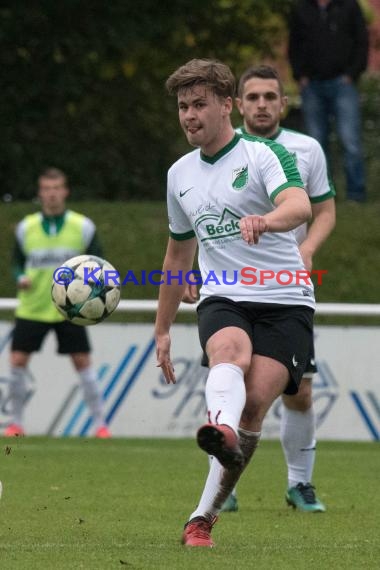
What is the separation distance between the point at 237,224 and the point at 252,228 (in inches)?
27.2

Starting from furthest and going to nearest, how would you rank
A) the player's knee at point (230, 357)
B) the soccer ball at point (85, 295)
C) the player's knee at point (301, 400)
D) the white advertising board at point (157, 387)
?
1. the white advertising board at point (157, 387)
2. the player's knee at point (301, 400)
3. the soccer ball at point (85, 295)
4. the player's knee at point (230, 357)

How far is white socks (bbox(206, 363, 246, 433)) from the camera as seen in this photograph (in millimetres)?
6363

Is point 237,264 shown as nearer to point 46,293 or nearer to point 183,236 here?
point 183,236

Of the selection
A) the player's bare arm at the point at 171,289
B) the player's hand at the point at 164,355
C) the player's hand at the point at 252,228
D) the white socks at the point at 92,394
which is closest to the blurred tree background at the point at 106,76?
the white socks at the point at 92,394

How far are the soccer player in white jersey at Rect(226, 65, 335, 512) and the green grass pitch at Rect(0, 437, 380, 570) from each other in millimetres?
222

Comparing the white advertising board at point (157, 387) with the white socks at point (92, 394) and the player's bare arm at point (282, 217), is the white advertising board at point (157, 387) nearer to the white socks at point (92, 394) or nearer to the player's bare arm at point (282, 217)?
the white socks at point (92, 394)

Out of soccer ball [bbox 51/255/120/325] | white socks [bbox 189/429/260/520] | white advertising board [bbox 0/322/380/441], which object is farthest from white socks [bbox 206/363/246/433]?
white advertising board [bbox 0/322/380/441]

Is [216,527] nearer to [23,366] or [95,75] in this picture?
[23,366]

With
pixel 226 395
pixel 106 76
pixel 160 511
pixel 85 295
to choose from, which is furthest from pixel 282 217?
pixel 106 76

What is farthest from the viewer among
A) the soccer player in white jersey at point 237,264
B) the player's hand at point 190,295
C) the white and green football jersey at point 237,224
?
the player's hand at point 190,295

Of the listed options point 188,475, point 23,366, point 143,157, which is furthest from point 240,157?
point 143,157

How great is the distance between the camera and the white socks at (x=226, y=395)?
20.9ft

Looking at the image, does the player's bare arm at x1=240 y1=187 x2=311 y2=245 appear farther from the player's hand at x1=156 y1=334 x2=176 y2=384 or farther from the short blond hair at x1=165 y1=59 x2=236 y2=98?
the player's hand at x1=156 y1=334 x2=176 y2=384

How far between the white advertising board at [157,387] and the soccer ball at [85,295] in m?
5.84
